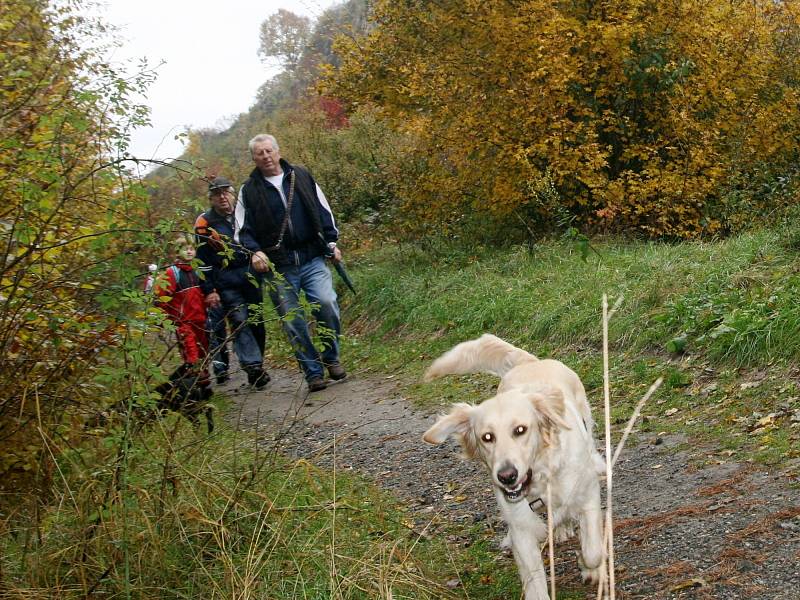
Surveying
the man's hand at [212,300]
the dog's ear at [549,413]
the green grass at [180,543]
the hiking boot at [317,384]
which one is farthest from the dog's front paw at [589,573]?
the man's hand at [212,300]

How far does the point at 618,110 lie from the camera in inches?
472

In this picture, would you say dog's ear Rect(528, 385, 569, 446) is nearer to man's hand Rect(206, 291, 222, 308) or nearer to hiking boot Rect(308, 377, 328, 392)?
hiking boot Rect(308, 377, 328, 392)

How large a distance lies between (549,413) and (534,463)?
22cm

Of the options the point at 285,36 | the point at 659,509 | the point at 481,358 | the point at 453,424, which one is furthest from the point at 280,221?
the point at 285,36

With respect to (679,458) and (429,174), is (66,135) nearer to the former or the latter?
(679,458)

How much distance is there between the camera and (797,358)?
5.77m

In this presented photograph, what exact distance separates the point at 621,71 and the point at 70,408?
9.02 meters

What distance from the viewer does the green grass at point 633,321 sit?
5867mm

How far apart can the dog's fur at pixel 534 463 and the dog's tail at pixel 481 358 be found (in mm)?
722

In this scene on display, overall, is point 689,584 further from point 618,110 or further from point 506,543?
point 618,110

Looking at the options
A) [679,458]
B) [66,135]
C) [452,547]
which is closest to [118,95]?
[66,135]

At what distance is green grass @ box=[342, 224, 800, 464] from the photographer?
19.2 feet

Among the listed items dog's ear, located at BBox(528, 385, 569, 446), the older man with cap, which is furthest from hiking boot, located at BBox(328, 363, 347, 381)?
dog's ear, located at BBox(528, 385, 569, 446)

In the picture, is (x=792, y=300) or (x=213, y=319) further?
(x=213, y=319)
